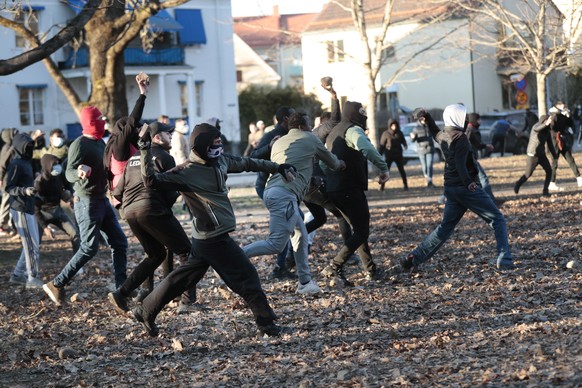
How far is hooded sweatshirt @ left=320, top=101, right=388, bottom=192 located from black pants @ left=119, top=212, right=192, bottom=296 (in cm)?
202

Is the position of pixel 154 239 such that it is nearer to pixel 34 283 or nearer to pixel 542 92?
pixel 34 283

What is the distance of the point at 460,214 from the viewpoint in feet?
38.8

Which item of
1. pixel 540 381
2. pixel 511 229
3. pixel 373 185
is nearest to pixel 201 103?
pixel 373 185

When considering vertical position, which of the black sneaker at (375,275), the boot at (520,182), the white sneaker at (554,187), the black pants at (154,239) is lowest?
the black sneaker at (375,275)

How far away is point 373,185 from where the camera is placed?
27.1 metres

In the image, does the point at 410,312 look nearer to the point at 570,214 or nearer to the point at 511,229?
the point at 511,229

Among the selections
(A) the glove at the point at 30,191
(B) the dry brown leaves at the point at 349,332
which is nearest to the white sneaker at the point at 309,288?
(B) the dry brown leaves at the point at 349,332

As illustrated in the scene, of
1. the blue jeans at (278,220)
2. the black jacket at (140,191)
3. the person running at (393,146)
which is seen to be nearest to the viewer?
the black jacket at (140,191)

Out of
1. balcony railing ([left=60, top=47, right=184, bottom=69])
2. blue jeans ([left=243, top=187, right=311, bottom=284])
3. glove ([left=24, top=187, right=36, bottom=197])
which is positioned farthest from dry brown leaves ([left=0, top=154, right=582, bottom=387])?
balcony railing ([left=60, top=47, right=184, bottom=69])

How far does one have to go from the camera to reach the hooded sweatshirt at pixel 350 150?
11.3 m

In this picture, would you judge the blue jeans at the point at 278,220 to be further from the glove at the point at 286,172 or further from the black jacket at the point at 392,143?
the black jacket at the point at 392,143

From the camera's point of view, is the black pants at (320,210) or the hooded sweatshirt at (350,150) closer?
the hooded sweatshirt at (350,150)

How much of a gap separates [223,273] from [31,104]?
38.5m

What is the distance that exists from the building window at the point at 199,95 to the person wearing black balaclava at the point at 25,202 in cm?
3781
